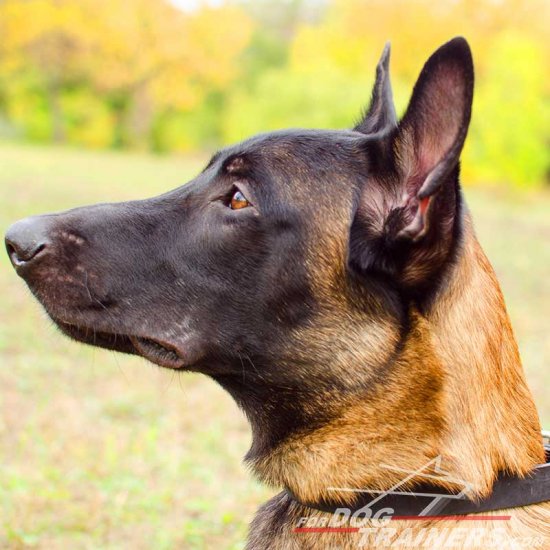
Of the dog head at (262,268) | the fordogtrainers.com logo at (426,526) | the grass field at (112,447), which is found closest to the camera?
the fordogtrainers.com logo at (426,526)

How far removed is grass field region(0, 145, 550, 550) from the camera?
13.5 feet

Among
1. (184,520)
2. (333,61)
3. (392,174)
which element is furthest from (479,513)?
(333,61)

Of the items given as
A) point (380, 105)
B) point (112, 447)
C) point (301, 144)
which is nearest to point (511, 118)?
point (112, 447)

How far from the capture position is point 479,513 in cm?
232

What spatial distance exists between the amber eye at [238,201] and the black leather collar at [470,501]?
110 cm

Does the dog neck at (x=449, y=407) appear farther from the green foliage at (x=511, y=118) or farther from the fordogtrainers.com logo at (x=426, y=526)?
the green foliage at (x=511, y=118)

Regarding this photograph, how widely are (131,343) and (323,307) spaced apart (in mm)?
720

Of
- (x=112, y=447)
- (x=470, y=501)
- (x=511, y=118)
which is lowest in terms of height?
(x=511, y=118)

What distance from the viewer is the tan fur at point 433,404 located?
2338mm

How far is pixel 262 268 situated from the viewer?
2572mm

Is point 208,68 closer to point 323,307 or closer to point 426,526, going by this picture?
A: point 323,307

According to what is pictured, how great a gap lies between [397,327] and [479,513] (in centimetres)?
64

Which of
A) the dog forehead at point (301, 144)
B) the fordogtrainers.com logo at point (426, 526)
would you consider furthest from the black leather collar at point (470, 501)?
the dog forehead at point (301, 144)

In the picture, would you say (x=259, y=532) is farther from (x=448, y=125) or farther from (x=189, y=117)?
(x=189, y=117)
